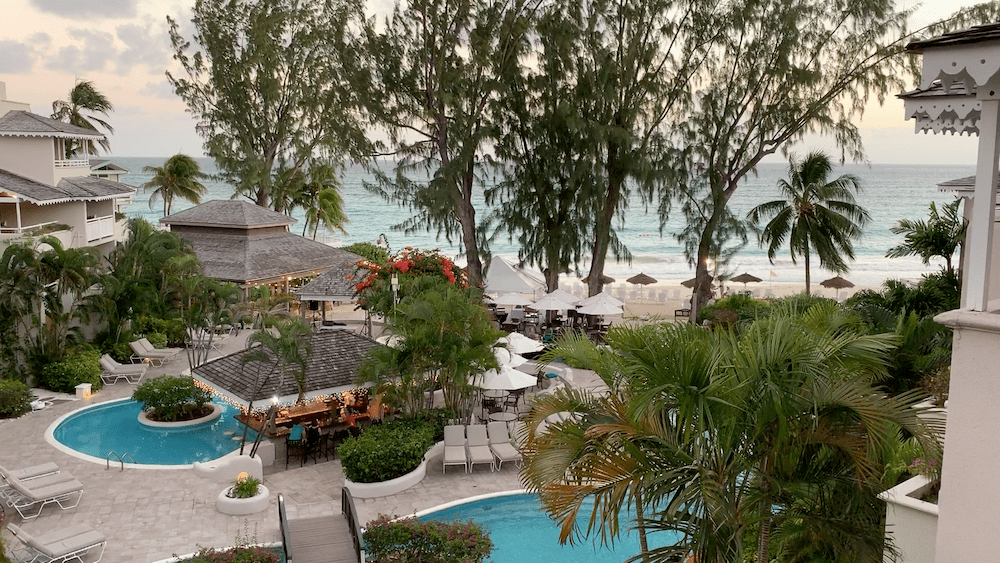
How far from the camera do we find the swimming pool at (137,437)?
656 inches

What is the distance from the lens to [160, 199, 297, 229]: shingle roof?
29922mm

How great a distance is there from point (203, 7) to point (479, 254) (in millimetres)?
18441

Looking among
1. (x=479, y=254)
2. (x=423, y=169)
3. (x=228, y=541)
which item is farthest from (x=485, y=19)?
(x=228, y=541)

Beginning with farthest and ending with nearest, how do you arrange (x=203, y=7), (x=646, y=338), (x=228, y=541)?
(x=203, y=7)
(x=228, y=541)
(x=646, y=338)

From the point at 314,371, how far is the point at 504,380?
3861 millimetres

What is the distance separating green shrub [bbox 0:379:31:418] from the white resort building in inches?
222

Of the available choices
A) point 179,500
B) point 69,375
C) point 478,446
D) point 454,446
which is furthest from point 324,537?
point 69,375

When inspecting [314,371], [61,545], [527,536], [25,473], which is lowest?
[527,536]

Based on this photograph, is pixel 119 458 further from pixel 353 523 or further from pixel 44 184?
pixel 44 184

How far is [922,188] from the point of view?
111 meters

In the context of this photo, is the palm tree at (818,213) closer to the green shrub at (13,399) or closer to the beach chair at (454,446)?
the beach chair at (454,446)

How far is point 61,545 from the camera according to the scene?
1123cm

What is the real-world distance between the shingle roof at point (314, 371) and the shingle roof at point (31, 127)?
12.9 meters

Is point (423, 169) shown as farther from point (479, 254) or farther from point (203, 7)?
point (203, 7)
